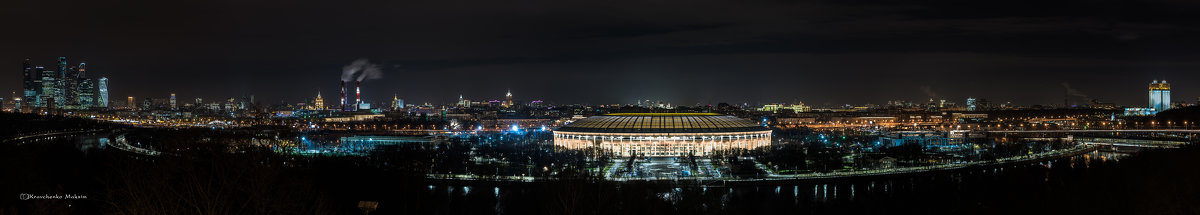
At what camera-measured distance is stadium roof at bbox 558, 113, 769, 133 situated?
6109cm

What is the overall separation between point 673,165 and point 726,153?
26.3ft

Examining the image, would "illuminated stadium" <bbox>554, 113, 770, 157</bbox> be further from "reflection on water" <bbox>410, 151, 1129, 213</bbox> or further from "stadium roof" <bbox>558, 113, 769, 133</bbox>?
"reflection on water" <bbox>410, 151, 1129, 213</bbox>

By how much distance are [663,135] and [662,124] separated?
3504 millimetres

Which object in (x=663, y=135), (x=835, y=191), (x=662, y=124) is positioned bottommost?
(x=835, y=191)

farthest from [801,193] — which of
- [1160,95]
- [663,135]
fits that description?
[1160,95]

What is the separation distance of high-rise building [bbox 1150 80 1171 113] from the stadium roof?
104 metres

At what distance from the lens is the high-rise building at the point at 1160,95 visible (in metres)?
140

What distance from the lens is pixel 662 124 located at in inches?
2470

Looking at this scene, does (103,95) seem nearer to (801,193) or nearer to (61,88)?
(61,88)

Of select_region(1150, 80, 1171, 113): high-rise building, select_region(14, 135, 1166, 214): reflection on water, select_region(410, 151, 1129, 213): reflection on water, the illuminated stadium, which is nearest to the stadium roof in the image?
the illuminated stadium

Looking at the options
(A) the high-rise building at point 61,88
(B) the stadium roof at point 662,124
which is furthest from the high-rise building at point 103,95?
(B) the stadium roof at point 662,124

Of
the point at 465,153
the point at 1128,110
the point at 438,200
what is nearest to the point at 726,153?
the point at 465,153

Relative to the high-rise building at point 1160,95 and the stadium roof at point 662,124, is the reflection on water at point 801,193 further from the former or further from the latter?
the high-rise building at point 1160,95

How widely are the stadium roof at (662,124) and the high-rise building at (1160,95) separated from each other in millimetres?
104278
